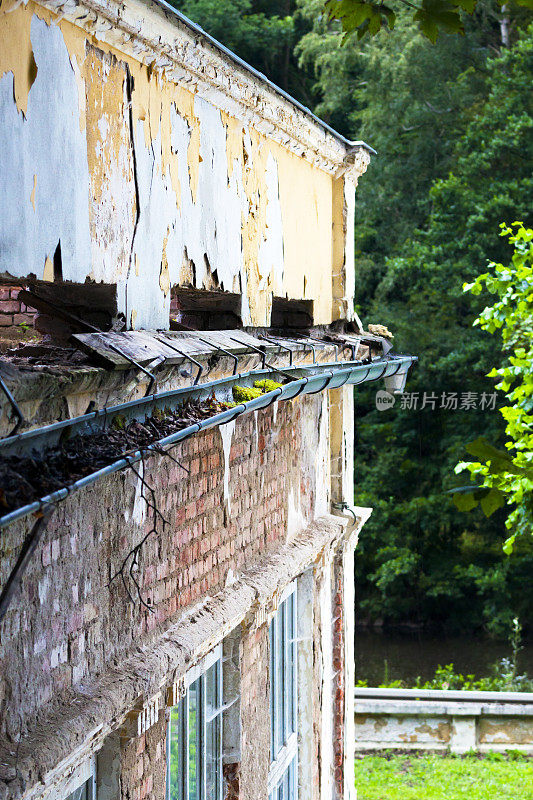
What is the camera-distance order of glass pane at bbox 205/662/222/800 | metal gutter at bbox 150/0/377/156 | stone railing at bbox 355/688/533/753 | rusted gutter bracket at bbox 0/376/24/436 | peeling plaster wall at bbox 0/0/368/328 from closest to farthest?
rusted gutter bracket at bbox 0/376/24/436 < peeling plaster wall at bbox 0/0/368/328 < metal gutter at bbox 150/0/377/156 < glass pane at bbox 205/662/222/800 < stone railing at bbox 355/688/533/753

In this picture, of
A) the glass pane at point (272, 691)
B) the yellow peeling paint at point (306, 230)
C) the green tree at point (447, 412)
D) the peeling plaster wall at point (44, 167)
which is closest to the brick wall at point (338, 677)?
the glass pane at point (272, 691)

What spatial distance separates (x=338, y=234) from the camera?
6027 millimetres

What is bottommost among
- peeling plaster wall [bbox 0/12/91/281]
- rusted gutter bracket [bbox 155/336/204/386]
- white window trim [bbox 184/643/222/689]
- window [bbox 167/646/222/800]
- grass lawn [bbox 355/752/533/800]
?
grass lawn [bbox 355/752/533/800]

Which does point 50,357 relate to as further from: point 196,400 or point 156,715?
point 156,715

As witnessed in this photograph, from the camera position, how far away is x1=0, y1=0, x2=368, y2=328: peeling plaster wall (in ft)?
8.04

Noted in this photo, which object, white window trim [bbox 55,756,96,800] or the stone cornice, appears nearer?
white window trim [bbox 55,756,96,800]

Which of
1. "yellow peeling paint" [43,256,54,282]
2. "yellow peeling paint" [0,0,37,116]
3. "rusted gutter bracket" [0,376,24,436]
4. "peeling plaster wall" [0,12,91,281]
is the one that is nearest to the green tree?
"peeling plaster wall" [0,12,91,281]

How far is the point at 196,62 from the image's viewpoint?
343 cm

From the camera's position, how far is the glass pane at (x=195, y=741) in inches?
148

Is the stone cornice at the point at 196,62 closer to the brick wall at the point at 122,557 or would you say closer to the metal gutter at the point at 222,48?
the metal gutter at the point at 222,48

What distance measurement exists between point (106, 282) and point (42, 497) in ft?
4.52

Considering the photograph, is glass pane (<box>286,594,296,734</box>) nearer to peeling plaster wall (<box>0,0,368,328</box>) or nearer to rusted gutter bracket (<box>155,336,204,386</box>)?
peeling plaster wall (<box>0,0,368,328</box>)

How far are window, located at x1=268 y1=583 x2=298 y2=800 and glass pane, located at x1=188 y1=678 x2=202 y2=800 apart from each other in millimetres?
1112

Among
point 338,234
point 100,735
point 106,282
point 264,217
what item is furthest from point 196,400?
point 338,234
